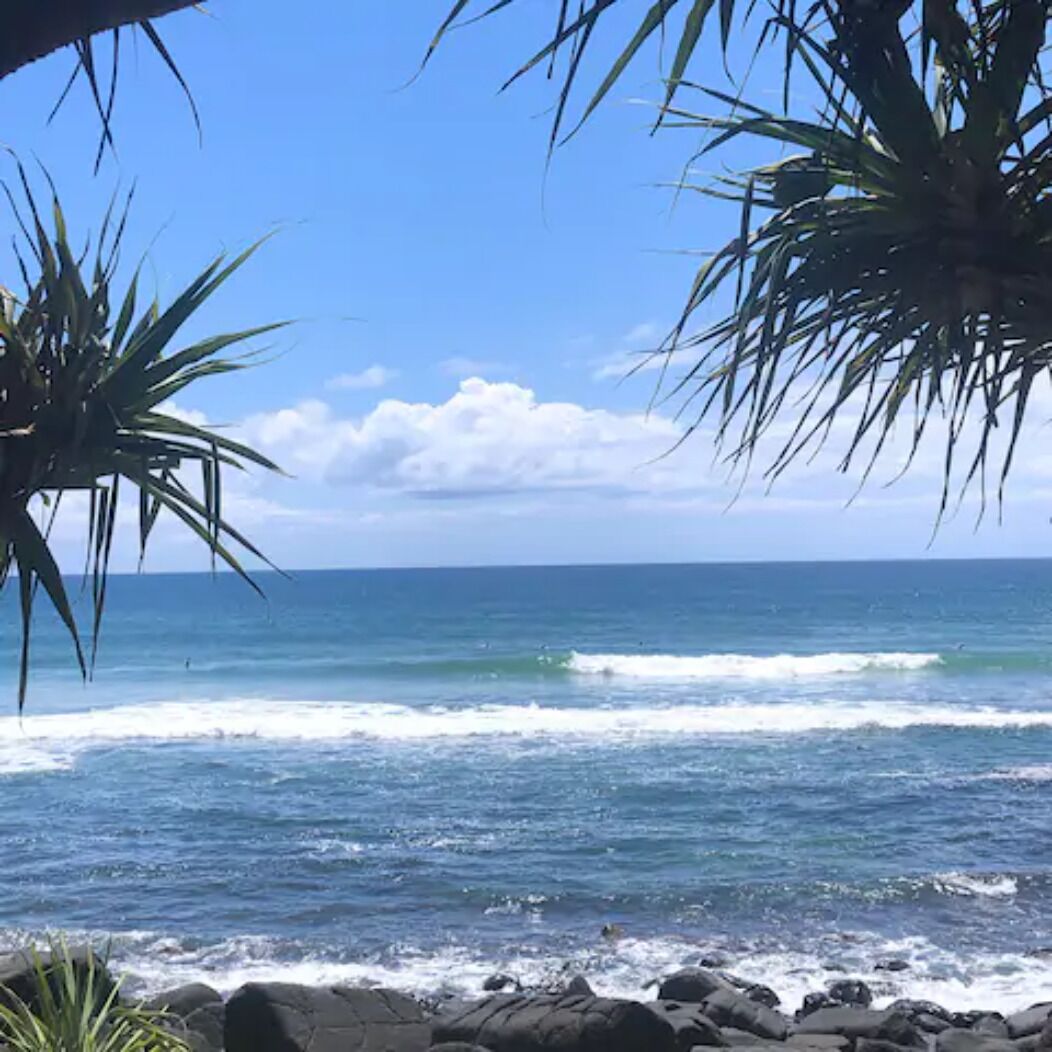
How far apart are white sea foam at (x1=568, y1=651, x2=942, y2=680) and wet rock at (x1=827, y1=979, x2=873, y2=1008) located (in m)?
33.7

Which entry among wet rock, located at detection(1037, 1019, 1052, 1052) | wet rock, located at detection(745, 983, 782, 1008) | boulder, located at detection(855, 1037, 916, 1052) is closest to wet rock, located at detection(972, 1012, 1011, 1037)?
boulder, located at detection(855, 1037, 916, 1052)

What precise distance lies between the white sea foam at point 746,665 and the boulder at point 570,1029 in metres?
37.3

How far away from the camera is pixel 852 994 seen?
10352 millimetres

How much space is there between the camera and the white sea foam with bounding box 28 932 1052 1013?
35.6 feet

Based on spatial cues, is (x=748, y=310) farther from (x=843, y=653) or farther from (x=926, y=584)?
(x=926, y=584)

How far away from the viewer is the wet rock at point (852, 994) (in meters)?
10.3

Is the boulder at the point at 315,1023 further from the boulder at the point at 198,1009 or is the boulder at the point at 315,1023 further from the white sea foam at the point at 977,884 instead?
the white sea foam at the point at 977,884

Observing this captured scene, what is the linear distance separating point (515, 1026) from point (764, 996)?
156 inches

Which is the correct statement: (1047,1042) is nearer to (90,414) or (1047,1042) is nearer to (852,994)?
(852,994)

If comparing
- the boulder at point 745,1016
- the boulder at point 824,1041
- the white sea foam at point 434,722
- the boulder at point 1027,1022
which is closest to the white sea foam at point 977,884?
the boulder at point 1027,1022

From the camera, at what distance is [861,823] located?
704 inches

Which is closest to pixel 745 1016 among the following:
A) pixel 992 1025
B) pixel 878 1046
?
pixel 878 1046

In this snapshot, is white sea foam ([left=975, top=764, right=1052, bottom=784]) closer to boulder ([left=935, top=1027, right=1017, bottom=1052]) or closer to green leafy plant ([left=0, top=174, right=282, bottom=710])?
boulder ([left=935, top=1027, right=1017, bottom=1052])

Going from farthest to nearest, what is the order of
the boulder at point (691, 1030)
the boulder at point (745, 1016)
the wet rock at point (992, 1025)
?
the wet rock at point (992, 1025) < the boulder at point (745, 1016) < the boulder at point (691, 1030)
